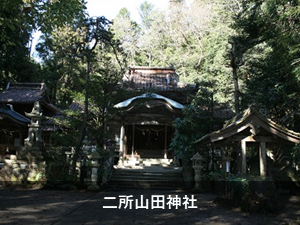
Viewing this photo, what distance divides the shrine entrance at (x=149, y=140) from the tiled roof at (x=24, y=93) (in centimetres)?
863

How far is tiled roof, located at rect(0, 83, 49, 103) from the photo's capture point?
69.9 feet

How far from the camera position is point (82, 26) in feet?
37.3

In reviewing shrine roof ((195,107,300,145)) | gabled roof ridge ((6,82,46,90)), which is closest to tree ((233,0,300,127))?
shrine roof ((195,107,300,145))

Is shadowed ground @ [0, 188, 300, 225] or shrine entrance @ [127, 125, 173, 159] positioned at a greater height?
shrine entrance @ [127, 125, 173, 159]

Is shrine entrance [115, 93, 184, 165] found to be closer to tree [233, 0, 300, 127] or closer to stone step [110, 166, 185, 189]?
stone step [110, 166, 185, 189]

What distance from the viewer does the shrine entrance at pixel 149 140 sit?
60.6ft

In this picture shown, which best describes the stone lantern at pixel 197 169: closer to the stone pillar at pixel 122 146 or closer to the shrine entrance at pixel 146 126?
the shrine entrance at pixel 146 126

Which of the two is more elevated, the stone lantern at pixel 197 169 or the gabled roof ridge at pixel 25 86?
the gabled roof ridge at pixel 25 86

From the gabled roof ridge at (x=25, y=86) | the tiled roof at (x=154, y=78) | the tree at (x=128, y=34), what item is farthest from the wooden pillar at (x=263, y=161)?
the tree at (x=128, y=34)

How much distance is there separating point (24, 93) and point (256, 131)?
20.8m

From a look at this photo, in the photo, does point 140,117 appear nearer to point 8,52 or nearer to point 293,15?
point 293,15

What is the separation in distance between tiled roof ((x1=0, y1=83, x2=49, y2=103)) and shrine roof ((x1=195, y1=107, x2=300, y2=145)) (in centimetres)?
1785

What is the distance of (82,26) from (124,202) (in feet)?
25.1

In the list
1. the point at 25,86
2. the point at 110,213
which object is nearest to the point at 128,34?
the point at 25,86
